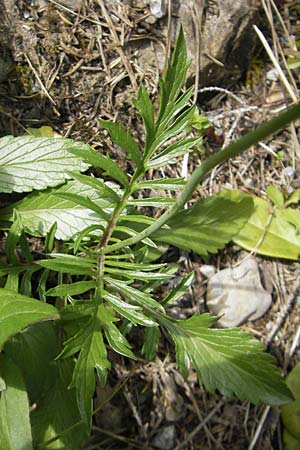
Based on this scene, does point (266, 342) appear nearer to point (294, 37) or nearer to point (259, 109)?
point (259, 109)

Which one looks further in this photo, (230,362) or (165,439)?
(165,439)

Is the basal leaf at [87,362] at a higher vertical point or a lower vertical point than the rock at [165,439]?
higher

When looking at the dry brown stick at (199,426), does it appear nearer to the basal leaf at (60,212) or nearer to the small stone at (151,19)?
the basal leaf at (60,212)

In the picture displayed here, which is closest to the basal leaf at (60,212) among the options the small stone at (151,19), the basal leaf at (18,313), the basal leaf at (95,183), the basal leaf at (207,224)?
the basal leaf at (95,183)

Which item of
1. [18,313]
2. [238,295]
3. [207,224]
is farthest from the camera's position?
[238,295]

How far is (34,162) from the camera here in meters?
2.05

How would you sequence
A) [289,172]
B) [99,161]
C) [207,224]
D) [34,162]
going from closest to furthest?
[99,161]
[34,162]
[207,224]
[289,172]

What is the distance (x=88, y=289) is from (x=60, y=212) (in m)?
0.43

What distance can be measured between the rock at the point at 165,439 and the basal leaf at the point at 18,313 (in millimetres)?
1016

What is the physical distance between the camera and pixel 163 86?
1.61 metres

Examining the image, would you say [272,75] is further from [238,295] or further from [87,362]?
[87,362]

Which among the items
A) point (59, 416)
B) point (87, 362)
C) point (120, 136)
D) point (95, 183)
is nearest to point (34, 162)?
point (95, 183)

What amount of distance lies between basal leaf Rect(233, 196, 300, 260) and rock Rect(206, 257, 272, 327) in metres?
0.09

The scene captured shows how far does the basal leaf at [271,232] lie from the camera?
254cm
